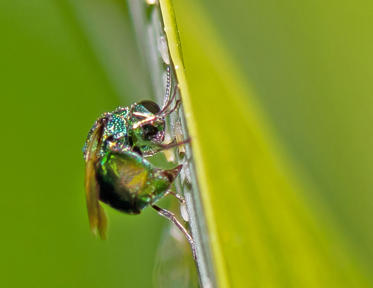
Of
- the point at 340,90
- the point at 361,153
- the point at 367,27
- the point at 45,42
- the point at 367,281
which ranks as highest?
the point at 45,42

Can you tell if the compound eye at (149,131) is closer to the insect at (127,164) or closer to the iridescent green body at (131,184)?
the insect at (127,164)

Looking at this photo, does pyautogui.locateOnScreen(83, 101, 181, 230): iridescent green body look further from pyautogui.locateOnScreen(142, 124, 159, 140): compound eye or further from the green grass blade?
the green grass blade

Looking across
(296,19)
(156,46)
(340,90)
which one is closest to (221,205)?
(156,46)

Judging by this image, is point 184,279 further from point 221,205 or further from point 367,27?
point 367,27

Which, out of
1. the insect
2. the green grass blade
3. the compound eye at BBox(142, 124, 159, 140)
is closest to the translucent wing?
the insect

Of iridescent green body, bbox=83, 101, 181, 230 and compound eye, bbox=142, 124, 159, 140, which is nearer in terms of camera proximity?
iridescent green body, bbox=83, 101, 181, 230

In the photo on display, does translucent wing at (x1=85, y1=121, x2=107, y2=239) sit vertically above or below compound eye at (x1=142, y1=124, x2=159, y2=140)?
below

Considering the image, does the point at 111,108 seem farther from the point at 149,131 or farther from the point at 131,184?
the point at 131,184
